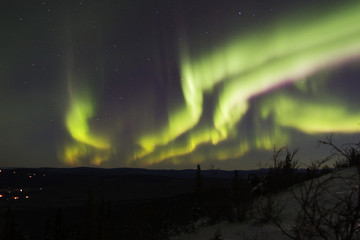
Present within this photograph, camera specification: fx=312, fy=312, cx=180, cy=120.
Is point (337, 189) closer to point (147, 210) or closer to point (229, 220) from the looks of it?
point (229, 220)

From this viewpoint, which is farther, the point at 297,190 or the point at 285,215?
the point at 297,190

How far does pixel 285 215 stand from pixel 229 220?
2886 millimetres

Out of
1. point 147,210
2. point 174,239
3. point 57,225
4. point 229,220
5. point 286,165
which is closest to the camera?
point 229,220

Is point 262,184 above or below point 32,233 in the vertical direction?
above

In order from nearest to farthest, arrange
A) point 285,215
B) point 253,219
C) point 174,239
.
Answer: point 285,215, point 253,219, point 174,239

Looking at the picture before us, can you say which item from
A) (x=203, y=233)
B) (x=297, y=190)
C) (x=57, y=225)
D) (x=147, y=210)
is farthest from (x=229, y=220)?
(x=147, y=210)

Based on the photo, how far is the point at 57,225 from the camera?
68.5 meters

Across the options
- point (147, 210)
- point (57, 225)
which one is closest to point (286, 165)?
point (57, 225)

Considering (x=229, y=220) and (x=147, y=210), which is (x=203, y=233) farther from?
(x=147, y=210)

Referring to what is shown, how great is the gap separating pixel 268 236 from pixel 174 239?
6.28 m

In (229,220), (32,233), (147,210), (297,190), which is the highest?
(297,190)

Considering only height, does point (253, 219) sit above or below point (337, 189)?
below

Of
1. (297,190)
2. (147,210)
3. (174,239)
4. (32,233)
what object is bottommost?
(32,233)

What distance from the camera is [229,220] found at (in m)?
12.3
